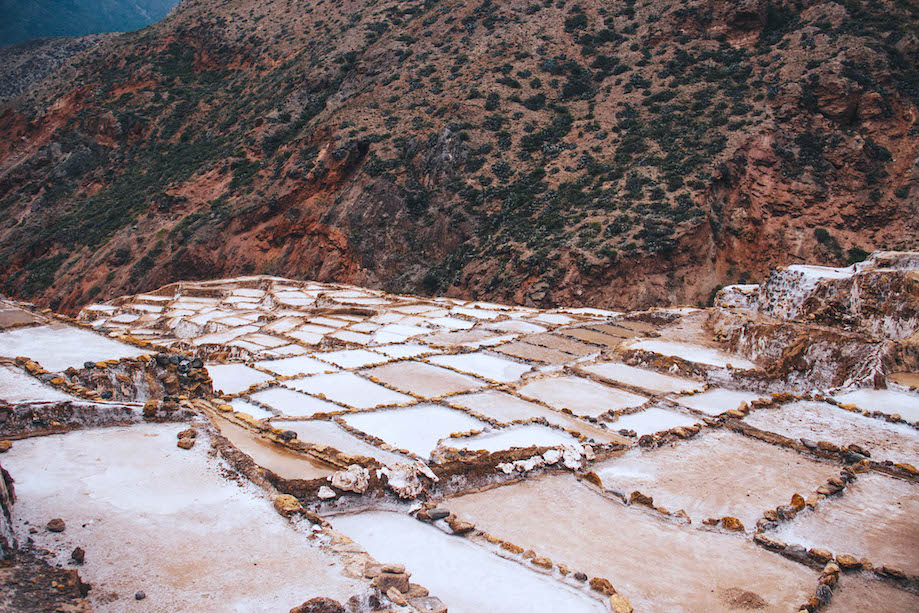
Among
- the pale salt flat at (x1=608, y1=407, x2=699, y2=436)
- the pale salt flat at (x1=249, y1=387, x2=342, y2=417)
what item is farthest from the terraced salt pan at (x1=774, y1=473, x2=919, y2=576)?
the pale salt flat at (x1=249, y1=387, x2=342, y2=417)

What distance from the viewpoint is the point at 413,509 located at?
5.37 meters

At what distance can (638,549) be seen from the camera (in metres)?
5.12

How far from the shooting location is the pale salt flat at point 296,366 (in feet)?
36.4

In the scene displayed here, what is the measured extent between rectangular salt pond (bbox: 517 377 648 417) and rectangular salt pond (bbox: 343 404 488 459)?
1.86 m

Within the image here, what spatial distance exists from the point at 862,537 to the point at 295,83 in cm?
4132

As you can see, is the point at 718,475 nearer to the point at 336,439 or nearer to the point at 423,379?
the point at 336,439

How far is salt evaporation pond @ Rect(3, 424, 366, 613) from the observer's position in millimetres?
3387

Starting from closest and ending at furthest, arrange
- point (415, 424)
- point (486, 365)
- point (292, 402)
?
1. point (415, 424)
2. point (292, 402)
3. point (486, 365)

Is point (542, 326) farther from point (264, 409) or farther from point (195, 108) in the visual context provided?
point (195, 108)

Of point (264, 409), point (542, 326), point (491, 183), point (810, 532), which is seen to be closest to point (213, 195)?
point (491, 183)

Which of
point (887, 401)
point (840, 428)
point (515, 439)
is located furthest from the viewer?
point (887, 401)

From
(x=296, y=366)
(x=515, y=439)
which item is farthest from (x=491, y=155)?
(x=515, y=439)

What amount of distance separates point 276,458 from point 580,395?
18.7 ft

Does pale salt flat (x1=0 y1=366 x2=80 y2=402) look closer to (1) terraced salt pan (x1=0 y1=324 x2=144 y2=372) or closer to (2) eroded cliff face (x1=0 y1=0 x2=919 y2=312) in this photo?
(1) terraced salt pan (x1=0 y1=324 x2=144 y2=372)
